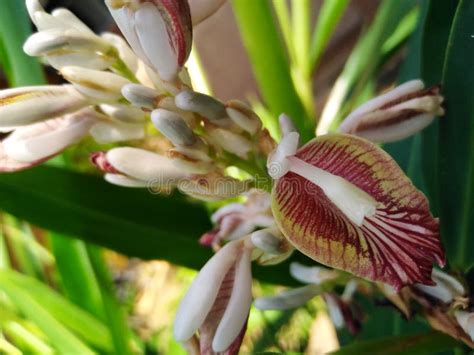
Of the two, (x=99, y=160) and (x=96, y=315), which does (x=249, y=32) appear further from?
(x=96, y=315)

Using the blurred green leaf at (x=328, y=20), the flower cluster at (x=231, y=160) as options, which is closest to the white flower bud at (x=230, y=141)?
the flower cluster at (x=231, y=160)

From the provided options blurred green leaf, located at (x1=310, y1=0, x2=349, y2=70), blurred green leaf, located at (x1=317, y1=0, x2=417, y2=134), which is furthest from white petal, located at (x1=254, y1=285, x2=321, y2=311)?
blurred green leaf, located at (x1=310, y1=0, x2=349, y2=70)

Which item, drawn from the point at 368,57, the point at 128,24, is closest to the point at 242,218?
the point at 128,24

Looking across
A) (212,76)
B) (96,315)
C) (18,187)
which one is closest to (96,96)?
(18,187)

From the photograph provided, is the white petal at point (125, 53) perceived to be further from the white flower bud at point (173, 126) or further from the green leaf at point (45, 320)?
the green leaf at point (45, 320)

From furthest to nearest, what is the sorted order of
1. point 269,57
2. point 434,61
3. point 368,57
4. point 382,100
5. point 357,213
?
1. point 368,57
2. point 269,57
3. point 434,61
4. point 382,100
5. point 357,213

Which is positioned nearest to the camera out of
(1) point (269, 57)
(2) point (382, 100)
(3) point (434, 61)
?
(2) point (382, 100)

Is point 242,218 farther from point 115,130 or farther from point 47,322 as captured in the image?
point 47,322
